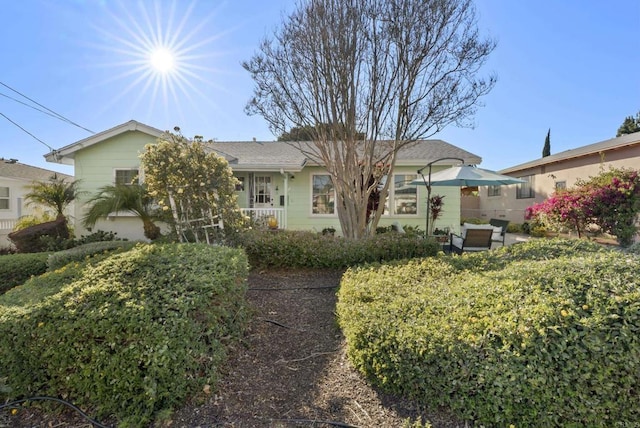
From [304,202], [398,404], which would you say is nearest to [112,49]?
[304,202]

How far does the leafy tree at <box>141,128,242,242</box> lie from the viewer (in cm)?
621

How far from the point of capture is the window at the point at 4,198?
15.4m

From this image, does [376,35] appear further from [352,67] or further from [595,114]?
[595,114]

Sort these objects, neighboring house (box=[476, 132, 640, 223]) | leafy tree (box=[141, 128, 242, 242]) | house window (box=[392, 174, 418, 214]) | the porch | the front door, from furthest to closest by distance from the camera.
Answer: neighboring house (box=[476, 132, 640, 223]) < the front door < house window (box=[392, 174, 418, 214]) < the porch < leafy tree (box=[141, 128, 242, 242])

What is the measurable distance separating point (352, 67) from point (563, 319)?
6.05 m

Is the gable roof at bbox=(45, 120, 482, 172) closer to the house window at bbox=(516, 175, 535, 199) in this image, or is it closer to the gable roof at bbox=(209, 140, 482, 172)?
the gable roof at bbox=(209, 140, 482, 172)

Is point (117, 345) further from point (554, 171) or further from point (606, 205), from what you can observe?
point (554, 171)

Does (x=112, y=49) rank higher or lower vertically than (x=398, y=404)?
higher

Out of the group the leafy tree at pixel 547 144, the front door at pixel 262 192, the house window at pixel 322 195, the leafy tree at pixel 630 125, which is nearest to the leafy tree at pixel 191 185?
the front door at pixel 262 192

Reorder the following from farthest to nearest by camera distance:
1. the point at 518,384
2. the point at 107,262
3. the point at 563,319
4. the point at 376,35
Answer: the point at 376,35, the point at 107,262, the point at 563,319, the point at 518,384

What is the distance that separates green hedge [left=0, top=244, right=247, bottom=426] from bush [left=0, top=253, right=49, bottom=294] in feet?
12.5

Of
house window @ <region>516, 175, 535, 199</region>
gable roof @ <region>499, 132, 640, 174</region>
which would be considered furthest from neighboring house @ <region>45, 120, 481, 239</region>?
house window @ <region>516, 175, 535, 199</region>

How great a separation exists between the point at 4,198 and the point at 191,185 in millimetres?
16562

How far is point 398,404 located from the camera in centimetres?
237
